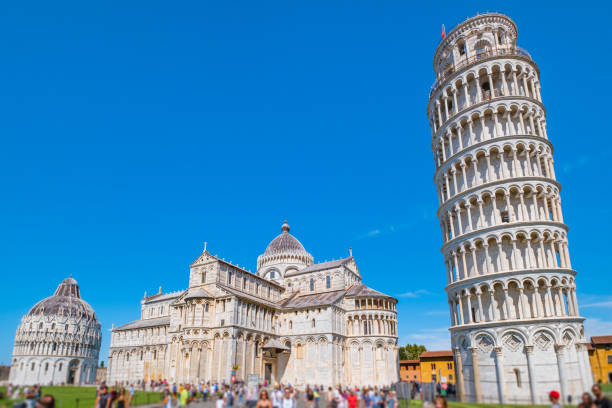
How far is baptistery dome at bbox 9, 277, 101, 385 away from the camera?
291ft

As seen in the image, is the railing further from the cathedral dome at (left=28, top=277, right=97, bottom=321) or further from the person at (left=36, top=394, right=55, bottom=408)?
the cathedral dome at (left=28, top=277, right=97, bottom=321)

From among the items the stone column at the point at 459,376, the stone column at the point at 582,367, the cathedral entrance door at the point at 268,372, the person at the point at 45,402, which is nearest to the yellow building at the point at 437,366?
the cathedral entrance door at the point at 268,372

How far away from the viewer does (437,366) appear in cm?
7394

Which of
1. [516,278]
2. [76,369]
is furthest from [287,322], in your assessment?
[76,369]

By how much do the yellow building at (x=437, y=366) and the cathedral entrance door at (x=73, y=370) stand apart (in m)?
78.9

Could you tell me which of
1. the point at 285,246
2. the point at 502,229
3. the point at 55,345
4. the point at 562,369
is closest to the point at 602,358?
the point at 562,369

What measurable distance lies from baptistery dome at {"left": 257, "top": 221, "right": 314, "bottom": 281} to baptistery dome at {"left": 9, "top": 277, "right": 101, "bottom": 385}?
5484 centimetres

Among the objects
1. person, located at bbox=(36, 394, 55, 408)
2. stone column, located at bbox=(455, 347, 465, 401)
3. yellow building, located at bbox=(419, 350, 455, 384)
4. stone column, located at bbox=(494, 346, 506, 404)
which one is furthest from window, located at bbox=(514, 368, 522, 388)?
yellow building, located at bbox=(419, 350, 455, 384)

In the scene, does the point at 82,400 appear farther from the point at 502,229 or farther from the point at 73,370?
the point at 73,370

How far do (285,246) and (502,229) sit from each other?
146ft

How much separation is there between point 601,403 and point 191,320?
42.2 metres

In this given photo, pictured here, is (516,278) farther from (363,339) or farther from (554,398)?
(363,339)

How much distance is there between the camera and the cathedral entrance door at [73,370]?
9200 centimetres

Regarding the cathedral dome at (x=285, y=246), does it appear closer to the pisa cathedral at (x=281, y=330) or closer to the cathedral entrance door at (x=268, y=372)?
the pisa cathedral at (x=281, y=330)
